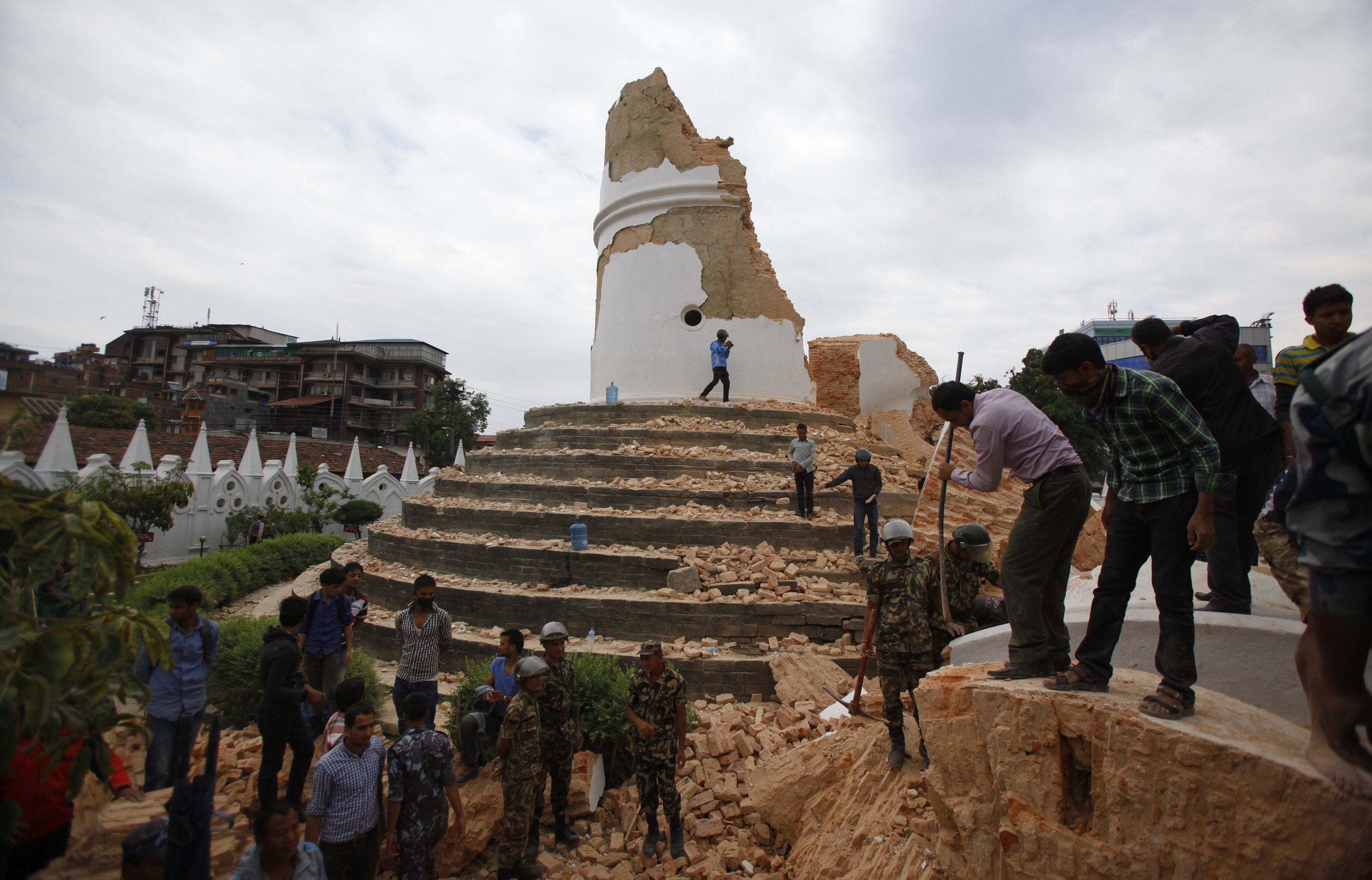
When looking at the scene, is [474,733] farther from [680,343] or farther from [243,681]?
[680,343]

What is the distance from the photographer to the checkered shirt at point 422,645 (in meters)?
4.70

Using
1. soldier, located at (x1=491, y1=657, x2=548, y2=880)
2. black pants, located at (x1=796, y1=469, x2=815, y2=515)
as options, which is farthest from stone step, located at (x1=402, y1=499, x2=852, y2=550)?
soldier, located at (x1=491, y1=657, x2=548, y2=880)

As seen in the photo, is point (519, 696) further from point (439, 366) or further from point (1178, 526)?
point (439, 366)

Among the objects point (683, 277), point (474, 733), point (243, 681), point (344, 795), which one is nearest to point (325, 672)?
point (243, 681)

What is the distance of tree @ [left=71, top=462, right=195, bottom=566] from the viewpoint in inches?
502

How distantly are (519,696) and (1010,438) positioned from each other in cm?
308

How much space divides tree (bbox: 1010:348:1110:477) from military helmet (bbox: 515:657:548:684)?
1866 centimetres

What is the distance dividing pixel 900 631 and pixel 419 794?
278cm

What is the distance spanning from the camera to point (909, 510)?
859cm

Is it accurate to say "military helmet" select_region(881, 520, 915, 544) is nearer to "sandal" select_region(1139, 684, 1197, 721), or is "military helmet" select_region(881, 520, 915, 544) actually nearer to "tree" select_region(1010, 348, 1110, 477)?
"sandal" select_region(1139, 684, 1197, 721)

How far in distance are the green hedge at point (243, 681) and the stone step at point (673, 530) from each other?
2.74 m

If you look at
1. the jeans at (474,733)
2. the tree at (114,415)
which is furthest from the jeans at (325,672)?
the tree at (114,415)

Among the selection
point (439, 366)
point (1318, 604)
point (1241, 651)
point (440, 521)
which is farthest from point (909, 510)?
point (439, 366)

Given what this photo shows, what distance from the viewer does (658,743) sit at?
4160 millimetres
